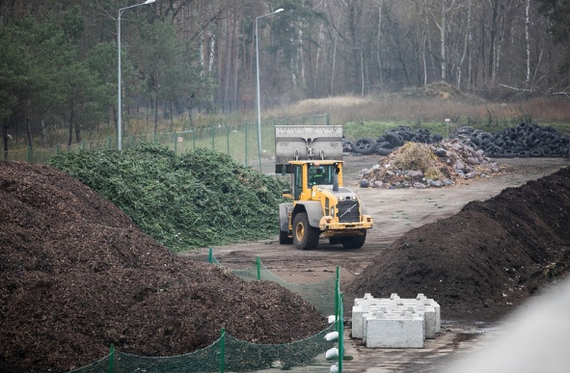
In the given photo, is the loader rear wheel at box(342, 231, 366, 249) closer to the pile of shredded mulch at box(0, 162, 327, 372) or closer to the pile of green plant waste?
the pile of green plant waste

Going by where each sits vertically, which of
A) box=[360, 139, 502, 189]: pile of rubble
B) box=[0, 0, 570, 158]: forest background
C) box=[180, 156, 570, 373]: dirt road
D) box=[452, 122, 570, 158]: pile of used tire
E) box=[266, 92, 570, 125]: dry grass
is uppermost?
box=[0, 0, 570, 158]: forest background

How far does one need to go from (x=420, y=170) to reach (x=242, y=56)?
2262 inches

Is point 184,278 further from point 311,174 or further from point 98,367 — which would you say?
point 311,174

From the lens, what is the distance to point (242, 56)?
101m

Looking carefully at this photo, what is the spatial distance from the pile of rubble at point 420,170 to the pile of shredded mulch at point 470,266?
17957mm

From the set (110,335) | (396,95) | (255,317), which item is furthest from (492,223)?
(396,95)

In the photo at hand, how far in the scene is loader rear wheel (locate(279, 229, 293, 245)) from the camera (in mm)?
30388

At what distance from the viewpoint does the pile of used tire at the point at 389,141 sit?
59.2 metres

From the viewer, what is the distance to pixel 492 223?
85.0ft

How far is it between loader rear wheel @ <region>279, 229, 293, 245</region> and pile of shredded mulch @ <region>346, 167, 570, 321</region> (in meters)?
6.02

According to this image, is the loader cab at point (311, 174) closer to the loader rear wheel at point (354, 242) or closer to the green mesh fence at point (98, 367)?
the loader rear wheel at point (354, 242)

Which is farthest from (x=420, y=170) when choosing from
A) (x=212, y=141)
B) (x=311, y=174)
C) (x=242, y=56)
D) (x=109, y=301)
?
(x=242, y=56)

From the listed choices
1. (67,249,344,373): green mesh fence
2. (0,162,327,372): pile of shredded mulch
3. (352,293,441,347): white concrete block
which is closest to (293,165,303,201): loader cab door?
(0,162,327,372): pile of shredded mulch

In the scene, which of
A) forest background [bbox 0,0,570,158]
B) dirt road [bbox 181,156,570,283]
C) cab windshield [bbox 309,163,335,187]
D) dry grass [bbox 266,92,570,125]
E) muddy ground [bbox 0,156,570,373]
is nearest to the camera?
muddy ground [bbox 0,156,570,373]
